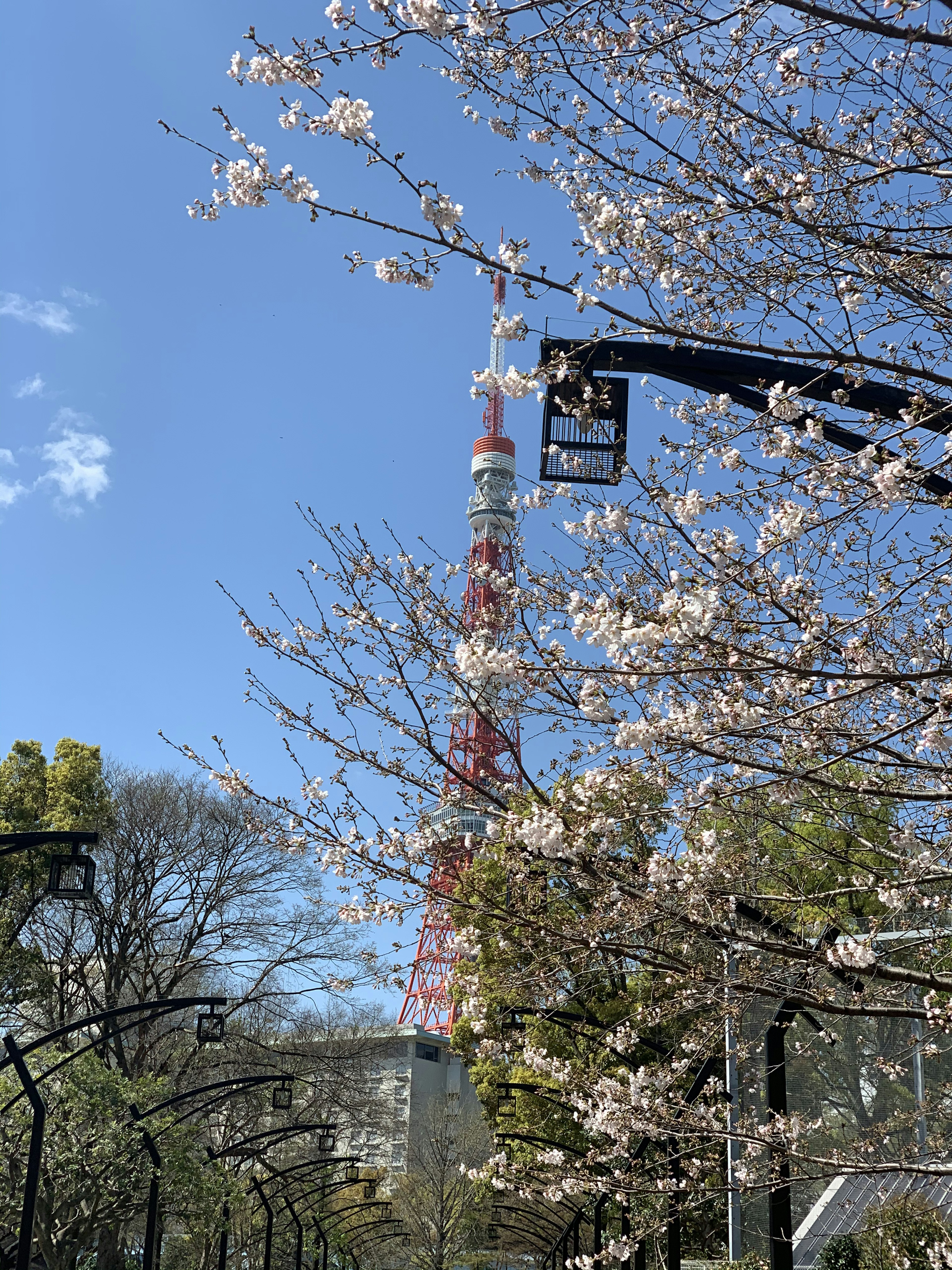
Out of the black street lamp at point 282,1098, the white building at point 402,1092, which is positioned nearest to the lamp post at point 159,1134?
the black street lamp at point 282,1098

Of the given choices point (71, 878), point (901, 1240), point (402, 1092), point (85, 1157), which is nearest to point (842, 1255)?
point (901, 1240)

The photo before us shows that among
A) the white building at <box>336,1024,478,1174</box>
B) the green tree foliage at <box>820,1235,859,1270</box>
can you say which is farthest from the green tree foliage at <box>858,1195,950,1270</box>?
the white building at <box>336,1024,478,1174</box>

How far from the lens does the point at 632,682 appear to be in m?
4.39

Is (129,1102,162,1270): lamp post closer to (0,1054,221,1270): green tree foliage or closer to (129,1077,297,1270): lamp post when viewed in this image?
(129,1077,297,1270): lamp post

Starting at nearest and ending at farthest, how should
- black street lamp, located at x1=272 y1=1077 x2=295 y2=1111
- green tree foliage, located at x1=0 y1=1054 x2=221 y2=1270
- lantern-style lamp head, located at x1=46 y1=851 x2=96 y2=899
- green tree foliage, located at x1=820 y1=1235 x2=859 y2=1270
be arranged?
lantern-style lamp head, located at x1=46 y1=851 x2=96 y2=899
green tree foliage, located at x1=820 y1=1235 x2=859 y2=1270
green tree foliage, located at x1=0 y1=1054 x2=221 y2=1270
black street lamp, located at x1=272 y1=1077 x2=295 y2=1111

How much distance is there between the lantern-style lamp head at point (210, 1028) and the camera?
37.3ft

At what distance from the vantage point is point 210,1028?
1154cm

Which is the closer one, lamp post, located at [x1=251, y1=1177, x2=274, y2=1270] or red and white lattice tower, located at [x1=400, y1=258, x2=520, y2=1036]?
red and white lattice tower, located at [x1=400, y1=258, x2=520, y2=1036]

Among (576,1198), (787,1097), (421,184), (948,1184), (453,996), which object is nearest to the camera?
(421,184)

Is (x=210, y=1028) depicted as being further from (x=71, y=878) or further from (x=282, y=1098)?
(x=71, y=878)

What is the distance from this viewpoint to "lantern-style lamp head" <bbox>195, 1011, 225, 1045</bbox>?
11.4 m

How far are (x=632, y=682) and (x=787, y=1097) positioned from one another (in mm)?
6615

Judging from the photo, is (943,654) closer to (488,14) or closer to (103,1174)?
(488,14)

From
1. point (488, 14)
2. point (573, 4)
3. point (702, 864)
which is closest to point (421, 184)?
point (488, 14)
